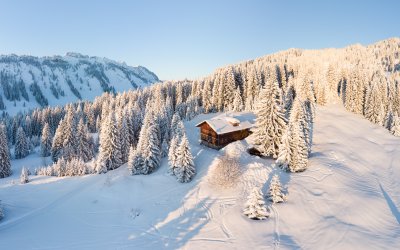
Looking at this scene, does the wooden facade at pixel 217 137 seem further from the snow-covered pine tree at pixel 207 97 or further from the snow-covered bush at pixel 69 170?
the snow-covered pine tree at pixel 207 97

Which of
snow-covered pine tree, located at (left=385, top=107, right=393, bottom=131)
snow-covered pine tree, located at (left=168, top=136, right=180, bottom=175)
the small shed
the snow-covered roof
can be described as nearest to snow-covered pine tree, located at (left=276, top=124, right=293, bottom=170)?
the small shed

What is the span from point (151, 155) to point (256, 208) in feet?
78.3

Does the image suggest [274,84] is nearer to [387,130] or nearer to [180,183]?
[180,183]

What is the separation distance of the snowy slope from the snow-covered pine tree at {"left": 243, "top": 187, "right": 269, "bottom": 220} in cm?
80

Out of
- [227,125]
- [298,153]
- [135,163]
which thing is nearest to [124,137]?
[135,163]

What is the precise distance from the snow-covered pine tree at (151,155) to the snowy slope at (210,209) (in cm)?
203

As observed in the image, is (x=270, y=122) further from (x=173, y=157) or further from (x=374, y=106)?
(x=374, y=106)

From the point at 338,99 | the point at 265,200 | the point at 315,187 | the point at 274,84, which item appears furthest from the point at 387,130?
the point at 265,200

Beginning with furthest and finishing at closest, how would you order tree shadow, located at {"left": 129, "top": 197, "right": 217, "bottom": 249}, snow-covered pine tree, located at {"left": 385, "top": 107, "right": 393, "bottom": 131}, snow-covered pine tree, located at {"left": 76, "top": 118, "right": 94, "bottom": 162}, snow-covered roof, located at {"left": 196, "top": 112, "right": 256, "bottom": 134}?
snow-covered pine tree, located at {"left": 76, "top": 118, "right": 94, "bottom": 162} < snow-covered pine tree, located at {"left": 385, "top": 107, "right": 393, "bottom": 131} < snow-covered roof, located at {"left": 196, "top": 112, "right": 256, "bottom": 134} < tree shadow, located at {"left": 129, "top": 197, "right": 217, "bottom": 249}

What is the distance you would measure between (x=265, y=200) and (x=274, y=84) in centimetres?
2121

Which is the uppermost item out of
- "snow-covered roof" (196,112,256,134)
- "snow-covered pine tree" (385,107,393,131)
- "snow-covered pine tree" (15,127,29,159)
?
"snow-covered roof" (196,112,256,134)

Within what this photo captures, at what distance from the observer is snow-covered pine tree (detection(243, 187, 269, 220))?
2900cm

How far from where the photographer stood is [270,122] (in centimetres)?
4634

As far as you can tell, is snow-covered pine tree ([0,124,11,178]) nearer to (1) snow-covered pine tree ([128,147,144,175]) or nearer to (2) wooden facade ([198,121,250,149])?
(1) snow-covered pine tree ([128,147,144,175])
